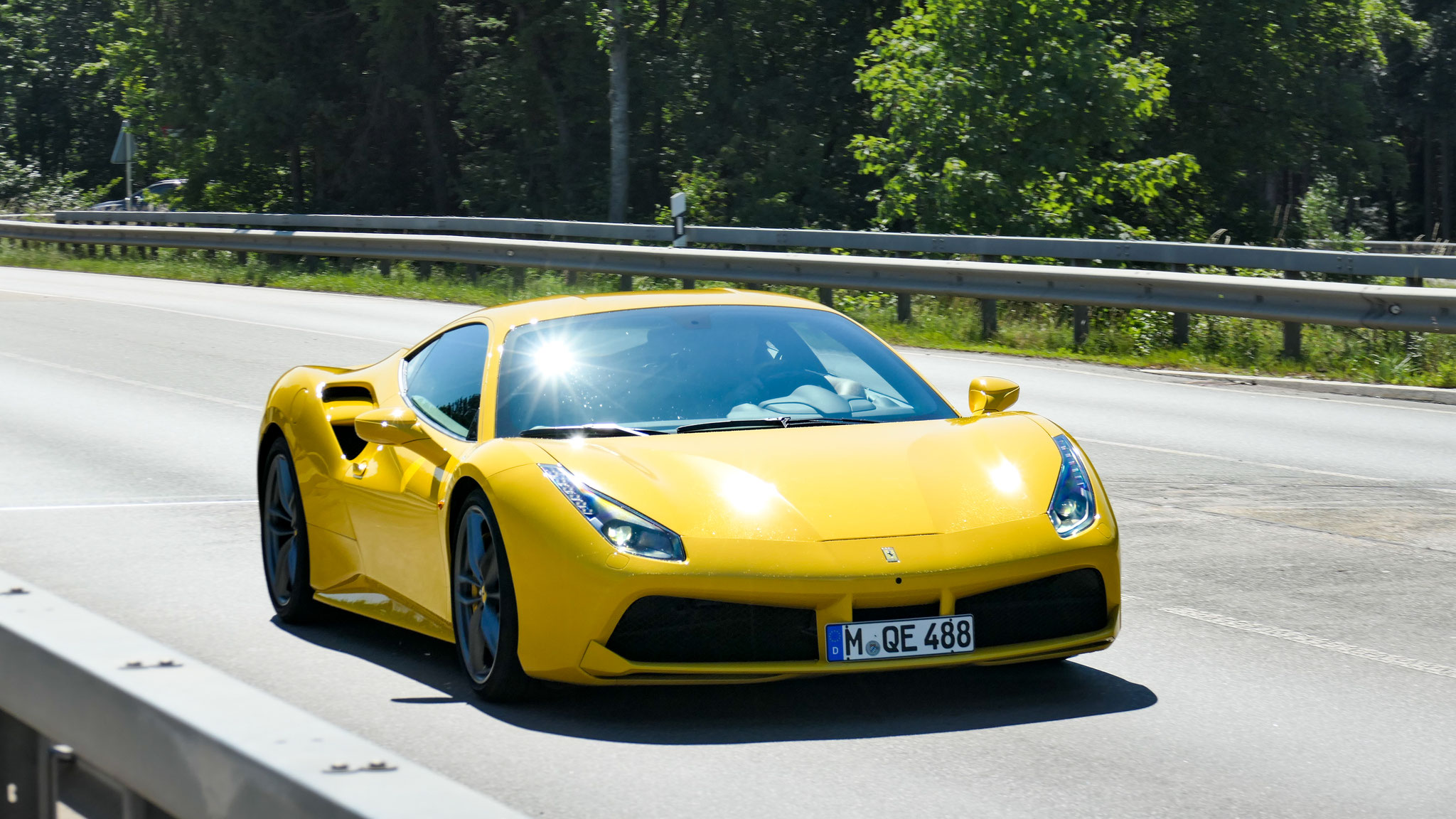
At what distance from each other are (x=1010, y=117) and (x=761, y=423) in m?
22.5

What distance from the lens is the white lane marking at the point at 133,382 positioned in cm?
1450

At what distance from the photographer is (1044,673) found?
5867 mm

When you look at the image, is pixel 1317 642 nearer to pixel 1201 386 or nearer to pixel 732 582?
pixel 732 582

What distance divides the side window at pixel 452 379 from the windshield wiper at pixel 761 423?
2.45 ft

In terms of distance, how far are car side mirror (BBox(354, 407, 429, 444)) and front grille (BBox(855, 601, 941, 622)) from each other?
Answer: 1.84 meters

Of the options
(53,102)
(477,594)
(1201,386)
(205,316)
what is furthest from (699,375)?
(53,102)

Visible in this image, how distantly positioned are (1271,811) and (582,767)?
174 centimetres

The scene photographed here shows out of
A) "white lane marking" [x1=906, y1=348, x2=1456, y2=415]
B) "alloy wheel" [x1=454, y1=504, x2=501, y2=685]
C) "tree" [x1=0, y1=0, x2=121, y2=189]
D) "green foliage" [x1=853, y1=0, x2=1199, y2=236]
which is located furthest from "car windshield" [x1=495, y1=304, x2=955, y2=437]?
"tree" [x1=0, y1=0, x2=121, y2=189]

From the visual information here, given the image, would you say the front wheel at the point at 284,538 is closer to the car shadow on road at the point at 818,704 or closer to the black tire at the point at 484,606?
the car shadow on road at the point at 818,704

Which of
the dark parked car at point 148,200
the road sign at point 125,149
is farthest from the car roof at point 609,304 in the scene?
the dark parked car at point 148,200

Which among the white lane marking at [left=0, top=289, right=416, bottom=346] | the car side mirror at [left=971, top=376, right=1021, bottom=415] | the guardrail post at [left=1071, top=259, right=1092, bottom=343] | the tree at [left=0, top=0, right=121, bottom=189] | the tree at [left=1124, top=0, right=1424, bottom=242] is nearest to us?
the car side mirror at [left=971, top=376, right=1021, bottom=415]

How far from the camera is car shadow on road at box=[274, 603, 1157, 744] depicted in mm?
5176

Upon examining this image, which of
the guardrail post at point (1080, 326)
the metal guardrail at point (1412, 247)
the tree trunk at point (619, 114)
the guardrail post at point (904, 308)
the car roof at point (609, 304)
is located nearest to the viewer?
the car roof at point (609, 304)

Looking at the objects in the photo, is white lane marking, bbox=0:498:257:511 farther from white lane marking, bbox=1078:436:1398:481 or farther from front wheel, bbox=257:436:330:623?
white lane marking, bbox=1078:436:1398:481
